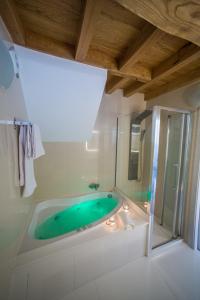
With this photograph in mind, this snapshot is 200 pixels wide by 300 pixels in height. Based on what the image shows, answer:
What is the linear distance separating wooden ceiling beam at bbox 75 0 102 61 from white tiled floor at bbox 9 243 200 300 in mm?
2036

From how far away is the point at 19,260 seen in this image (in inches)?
46.9

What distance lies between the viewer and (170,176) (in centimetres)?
237

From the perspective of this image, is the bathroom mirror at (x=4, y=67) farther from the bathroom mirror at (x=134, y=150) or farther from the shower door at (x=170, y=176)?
the bathroom mirror at (x=134, y=150)

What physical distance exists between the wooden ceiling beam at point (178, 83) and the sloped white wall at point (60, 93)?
1165mm

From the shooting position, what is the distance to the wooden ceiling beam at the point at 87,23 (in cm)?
87

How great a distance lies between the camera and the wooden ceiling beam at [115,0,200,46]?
2.17 feet

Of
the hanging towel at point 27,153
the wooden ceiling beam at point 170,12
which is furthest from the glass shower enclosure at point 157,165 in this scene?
the hanging towel at point 27,153

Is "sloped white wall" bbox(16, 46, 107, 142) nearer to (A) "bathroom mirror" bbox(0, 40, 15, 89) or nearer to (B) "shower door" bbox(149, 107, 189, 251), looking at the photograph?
(A) "bathroom mirror" bbox(0, 40, 15, 89)

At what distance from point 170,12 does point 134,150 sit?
2268 millimetres

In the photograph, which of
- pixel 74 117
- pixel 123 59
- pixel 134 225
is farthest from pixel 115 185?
pixel 123 59

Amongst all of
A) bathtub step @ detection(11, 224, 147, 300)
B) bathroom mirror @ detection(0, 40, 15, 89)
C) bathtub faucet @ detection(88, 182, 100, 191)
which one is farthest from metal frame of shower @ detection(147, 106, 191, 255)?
bathroom mirror @ detection(0, 40, 15, 89)

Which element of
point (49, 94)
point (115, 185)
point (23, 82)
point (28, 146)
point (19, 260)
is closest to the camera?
point (19, 260)

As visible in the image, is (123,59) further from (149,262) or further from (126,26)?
(149,262)

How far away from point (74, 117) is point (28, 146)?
1099mm
